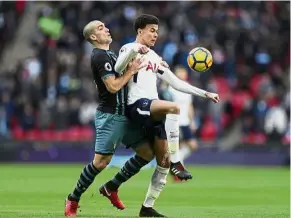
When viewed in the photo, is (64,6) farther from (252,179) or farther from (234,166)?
(252,179)

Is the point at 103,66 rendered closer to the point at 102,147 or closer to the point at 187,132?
the point at 102,147

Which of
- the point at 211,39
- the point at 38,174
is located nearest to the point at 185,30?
the point at 211,39

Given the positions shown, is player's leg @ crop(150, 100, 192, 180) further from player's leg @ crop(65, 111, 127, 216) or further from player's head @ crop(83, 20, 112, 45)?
player's head @ crop(83, 20, 112, 45)

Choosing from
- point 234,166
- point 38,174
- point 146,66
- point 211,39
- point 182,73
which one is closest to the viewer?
point 146,66

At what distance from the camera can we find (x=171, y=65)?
2498 centimetres

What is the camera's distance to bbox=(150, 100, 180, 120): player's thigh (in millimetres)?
9945

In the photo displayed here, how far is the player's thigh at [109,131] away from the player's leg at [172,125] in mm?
404

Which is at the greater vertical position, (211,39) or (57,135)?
(211,39)

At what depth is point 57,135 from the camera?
79.2 ft

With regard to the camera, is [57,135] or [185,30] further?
[185,30]

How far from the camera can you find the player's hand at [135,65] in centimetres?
1020

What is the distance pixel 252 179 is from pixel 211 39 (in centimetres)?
817

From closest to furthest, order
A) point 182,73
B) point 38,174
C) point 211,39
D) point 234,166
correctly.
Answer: point 182,73
point 38,174
point 234,166
point 211,39

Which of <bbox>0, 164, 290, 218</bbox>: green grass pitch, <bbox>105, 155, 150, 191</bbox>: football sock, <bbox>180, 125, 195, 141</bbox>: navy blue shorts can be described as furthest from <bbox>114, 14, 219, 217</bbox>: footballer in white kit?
<bbox>180, 125, 195, 141</bbox>: navy blue shorts
